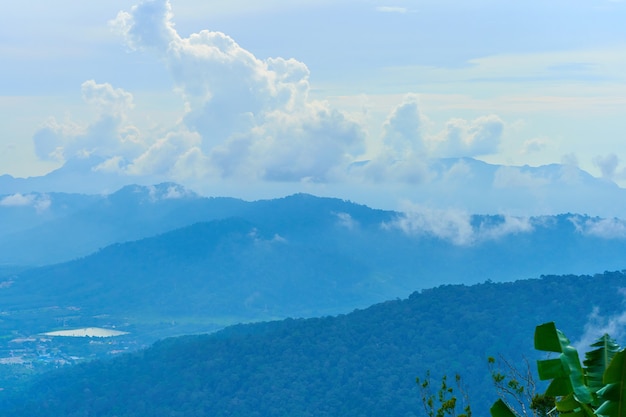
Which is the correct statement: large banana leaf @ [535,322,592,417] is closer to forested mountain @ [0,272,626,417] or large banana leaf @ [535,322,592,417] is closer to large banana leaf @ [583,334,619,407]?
large banana leaf @ [583,334,619,407]

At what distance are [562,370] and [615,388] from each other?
1.68 metres

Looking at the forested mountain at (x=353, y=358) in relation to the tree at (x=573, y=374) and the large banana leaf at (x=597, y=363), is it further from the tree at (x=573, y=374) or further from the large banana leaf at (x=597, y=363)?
the large banana leaf at (x=597, y=363)

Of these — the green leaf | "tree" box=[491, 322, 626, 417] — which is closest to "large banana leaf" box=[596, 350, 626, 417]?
"tree" box=[491, 322, 626, 417]

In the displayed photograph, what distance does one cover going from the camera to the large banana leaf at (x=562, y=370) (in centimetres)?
1012

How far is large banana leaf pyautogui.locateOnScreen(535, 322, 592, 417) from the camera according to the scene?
10.1m

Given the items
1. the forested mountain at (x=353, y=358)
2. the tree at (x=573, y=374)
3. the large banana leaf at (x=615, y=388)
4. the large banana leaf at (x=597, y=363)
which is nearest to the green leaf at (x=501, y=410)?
the tree at (x=573, y=374)

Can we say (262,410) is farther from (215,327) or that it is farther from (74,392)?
(215,327)

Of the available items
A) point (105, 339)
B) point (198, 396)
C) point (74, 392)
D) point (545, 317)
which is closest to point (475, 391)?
point (545, 317)

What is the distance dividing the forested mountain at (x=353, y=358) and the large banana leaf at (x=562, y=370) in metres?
56.8

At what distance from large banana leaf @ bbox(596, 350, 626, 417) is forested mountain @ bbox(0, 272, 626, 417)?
5834 cm

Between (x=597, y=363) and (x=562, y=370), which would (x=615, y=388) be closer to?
(x=597, y=363)

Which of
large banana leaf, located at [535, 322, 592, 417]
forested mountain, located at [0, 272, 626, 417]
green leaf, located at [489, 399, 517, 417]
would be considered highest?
forested mountain, located at [0, 272, 626, 417]

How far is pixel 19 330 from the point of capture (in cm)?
16862

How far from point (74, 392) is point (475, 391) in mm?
41936
